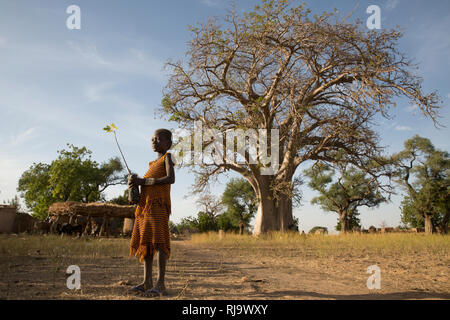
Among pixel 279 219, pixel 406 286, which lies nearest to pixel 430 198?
pixel 279 219

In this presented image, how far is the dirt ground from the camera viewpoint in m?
3.34

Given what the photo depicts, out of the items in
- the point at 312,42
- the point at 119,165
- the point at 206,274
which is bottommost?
the point at 206,274

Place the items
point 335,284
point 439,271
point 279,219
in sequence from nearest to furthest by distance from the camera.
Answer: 1. point 335,284
2. point 439,271
3. point 279,219

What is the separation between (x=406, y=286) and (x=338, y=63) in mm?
9819

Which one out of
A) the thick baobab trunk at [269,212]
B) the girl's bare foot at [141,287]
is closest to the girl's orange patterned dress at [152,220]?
the girl's bare foot at [141,287]

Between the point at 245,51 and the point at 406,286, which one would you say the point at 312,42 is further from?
the point at 406,286

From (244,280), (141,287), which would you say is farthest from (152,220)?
(244,280)

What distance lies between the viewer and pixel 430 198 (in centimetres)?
2503

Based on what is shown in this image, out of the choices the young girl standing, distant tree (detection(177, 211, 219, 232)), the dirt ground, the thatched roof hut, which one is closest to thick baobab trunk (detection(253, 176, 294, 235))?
the thatched roof hut

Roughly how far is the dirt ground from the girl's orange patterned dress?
0.48 meters

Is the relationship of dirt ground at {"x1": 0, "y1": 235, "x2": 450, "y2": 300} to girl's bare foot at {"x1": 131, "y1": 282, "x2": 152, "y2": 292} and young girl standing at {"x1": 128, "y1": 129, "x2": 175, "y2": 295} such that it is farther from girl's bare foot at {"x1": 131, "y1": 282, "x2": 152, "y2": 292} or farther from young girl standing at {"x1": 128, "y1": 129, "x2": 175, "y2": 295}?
young girl standing at {"x1": 128, "y1": 129, "x2": 175, "y2": 295}

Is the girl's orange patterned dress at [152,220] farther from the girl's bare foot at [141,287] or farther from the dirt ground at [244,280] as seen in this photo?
the dirt ground at [244,280]

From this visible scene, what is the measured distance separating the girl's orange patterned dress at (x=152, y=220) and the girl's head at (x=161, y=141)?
28cm

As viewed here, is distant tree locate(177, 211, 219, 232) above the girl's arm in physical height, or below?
below
